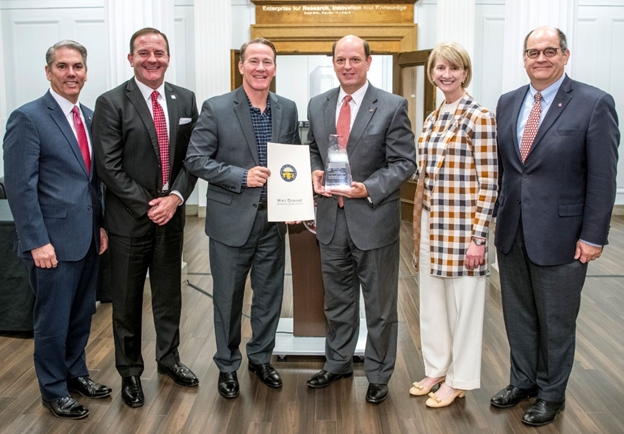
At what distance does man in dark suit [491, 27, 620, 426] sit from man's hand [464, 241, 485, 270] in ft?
0.51

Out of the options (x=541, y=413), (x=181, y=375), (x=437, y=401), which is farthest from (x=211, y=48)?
(x=541, y=413)

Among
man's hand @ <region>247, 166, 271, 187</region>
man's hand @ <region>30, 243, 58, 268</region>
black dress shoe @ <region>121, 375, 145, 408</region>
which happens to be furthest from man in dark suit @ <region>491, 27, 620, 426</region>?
man's hand @ <region>30, 243, 58, 268</region>

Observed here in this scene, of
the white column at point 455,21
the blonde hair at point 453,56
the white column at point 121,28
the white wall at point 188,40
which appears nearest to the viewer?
the blonde hair at point 453,56

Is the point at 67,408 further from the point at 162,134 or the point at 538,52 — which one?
the point at 538,52

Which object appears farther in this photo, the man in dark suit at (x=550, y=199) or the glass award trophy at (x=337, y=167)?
the glass award trophy at (x=337, y=167)

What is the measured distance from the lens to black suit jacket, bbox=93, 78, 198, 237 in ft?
9.49

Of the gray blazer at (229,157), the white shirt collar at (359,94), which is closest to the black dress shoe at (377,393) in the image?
the gray blazer at (229,157)

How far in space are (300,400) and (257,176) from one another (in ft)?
3.83

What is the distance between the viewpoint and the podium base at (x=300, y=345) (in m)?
3.62

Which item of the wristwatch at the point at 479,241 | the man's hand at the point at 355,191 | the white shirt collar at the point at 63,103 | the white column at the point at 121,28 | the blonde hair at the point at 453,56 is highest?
the white column at the point at 121,28

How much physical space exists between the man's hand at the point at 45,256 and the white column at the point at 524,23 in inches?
150

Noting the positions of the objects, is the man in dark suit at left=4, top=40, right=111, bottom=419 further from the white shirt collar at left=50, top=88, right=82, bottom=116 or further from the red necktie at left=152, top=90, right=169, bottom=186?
the red necktie at left=152, top=90, right=169, bottom=186

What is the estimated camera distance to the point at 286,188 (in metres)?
2.97

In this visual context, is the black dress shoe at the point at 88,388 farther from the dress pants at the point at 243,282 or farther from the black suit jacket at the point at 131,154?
the black suit jacket at the point at 131,154
